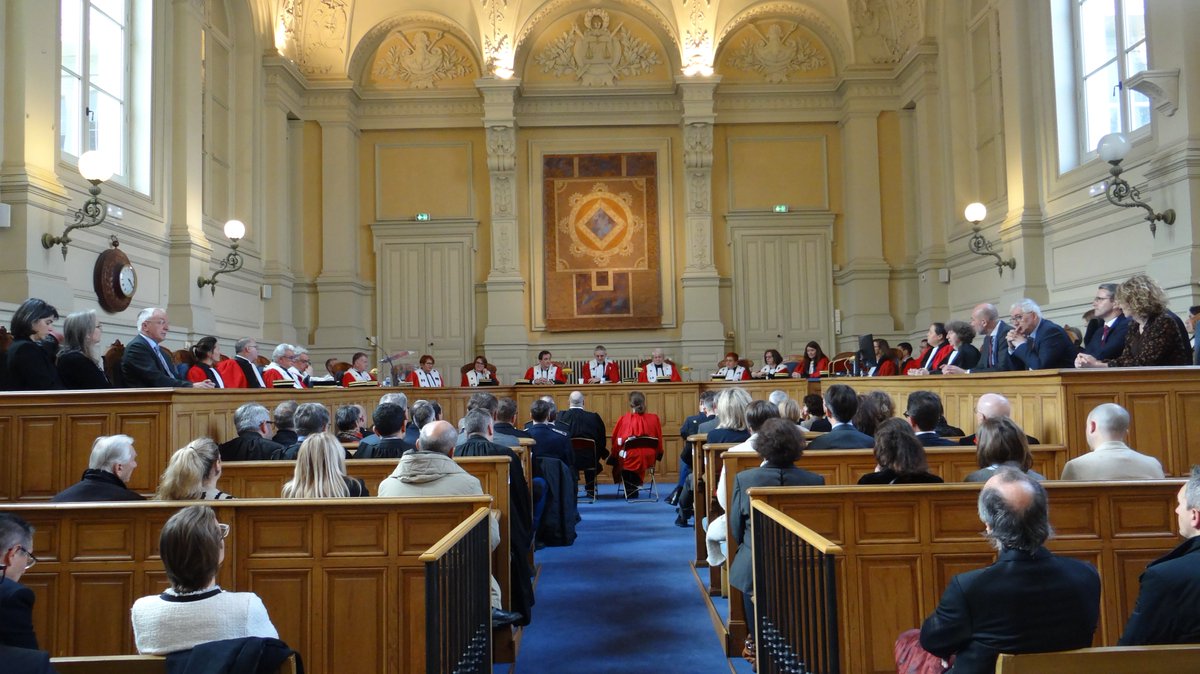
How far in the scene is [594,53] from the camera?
15719mm

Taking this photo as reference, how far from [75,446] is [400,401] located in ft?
6.46

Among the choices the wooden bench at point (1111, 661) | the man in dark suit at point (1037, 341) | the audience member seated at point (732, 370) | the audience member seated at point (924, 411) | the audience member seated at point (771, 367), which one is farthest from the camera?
the audience member seated at point (732, 370)

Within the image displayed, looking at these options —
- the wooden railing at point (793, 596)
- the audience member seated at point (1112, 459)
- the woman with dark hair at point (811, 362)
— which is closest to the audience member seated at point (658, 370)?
the woman with dark hair at point (811, 362)

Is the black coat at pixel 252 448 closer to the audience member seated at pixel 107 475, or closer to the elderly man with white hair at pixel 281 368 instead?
the audience member seated at pixel 107 475

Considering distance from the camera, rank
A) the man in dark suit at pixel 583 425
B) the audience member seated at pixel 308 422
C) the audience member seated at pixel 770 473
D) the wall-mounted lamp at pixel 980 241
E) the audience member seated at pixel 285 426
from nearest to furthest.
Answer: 1. the audience member seated at pixel 770 473
2. the audience member seated at pixel 308 422
3. the audience member seated at pixel 285 426
4. the man in dark suit at pixel 583 425
5. the wall-mounted lamp at pixel 980 241

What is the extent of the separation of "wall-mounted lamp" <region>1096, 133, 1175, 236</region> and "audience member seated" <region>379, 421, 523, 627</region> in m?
6.74

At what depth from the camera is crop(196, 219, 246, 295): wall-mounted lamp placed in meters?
11.1

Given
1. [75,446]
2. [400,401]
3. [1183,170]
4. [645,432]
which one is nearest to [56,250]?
[75,446]

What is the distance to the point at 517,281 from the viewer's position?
15312 mm

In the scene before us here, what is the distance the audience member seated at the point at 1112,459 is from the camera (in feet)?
13.8

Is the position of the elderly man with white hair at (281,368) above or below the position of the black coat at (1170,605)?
above

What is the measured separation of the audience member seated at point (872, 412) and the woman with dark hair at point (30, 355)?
16.6ft

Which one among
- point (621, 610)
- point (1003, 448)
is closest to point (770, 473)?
point (1003, 448)

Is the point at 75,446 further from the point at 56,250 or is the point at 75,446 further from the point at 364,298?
the point at 364,298
